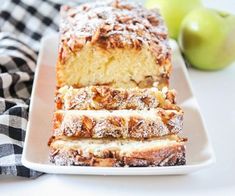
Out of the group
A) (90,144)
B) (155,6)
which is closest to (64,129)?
(90,144)

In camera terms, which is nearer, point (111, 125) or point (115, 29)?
point (111, 125)

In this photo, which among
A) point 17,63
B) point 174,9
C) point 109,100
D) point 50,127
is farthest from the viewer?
point 174,9

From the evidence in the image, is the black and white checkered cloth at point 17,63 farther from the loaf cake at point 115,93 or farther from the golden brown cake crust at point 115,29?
the golden brown cake crust at point 115,29

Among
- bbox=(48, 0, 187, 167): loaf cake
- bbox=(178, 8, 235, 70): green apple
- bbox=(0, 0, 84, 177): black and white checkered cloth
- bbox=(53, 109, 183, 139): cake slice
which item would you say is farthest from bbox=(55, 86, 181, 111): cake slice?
bbox=(178, 8, 235, 70): green apple

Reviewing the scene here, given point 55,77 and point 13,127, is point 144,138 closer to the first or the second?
point 13,127

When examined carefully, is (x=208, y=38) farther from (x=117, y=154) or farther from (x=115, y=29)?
(x=117, y=154)

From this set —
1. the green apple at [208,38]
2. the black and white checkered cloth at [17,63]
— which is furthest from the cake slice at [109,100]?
the green apple at [208,38]

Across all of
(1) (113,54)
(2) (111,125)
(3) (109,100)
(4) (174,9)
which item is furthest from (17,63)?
(4) (174,9)
